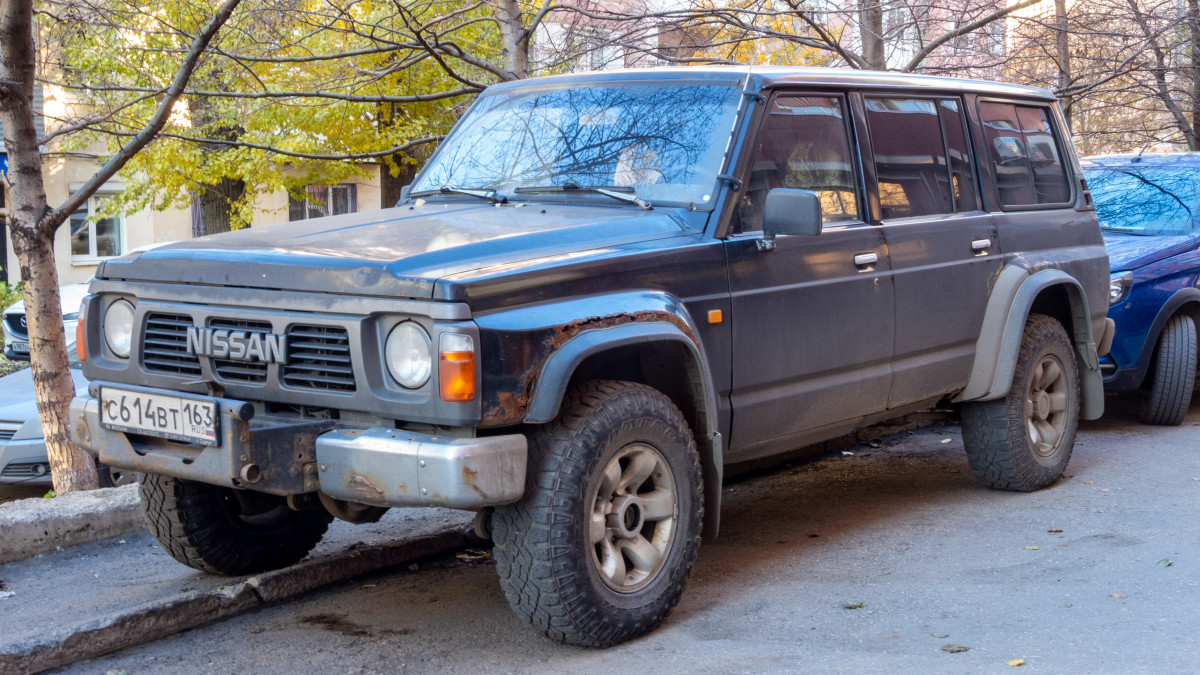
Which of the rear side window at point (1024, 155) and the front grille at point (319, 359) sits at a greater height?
the rear side window at point (1024, 155)

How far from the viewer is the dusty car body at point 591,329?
3803 millimetres

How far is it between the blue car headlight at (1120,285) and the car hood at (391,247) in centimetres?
449

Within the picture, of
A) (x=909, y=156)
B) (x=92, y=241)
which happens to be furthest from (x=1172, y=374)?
(x=92, y=241)

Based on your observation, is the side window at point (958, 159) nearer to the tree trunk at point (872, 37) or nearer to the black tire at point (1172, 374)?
the black tire at point (1172, 374)

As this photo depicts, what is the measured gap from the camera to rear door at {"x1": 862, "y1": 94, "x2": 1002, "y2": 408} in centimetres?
549

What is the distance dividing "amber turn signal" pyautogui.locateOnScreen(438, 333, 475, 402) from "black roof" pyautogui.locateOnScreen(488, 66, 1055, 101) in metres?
1.91

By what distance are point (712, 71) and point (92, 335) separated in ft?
8.37

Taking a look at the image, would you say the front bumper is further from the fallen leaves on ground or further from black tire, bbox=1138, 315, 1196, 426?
black tire, bbox=1138, 315, 1196, 426

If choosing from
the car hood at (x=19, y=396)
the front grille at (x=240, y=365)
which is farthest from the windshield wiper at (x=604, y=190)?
the car hood at (x=19, y=396)

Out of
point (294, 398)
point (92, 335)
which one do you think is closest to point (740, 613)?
point (294, 398)

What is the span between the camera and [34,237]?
659 centimetres

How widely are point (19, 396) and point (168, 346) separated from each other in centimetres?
527

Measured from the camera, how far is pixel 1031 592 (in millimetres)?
4742

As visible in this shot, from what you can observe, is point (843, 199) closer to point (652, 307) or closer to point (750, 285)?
point (750, 285)
